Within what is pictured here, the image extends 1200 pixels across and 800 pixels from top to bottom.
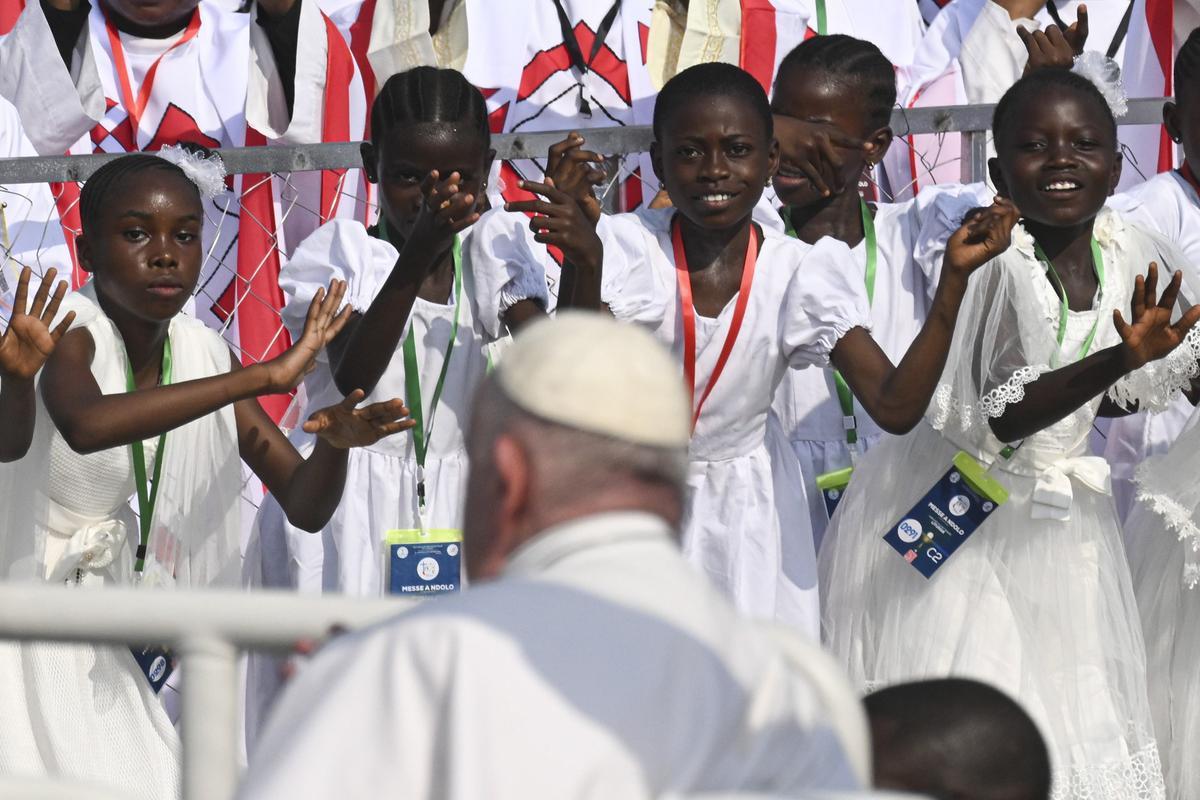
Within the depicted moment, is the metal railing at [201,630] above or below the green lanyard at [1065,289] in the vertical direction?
below

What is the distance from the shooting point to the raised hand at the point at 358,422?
13.7 ft

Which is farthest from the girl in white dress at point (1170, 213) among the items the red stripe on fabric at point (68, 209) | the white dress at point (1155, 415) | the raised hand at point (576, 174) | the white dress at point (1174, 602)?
the red stripe on fabric at point (68, 209)

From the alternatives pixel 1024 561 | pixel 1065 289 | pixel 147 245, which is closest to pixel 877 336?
pixel 1065 289

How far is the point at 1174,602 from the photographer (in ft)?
16.5

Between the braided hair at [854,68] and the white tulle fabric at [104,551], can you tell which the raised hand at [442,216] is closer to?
the white tulle fabric at [104,551]

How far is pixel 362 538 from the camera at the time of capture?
4953 mm

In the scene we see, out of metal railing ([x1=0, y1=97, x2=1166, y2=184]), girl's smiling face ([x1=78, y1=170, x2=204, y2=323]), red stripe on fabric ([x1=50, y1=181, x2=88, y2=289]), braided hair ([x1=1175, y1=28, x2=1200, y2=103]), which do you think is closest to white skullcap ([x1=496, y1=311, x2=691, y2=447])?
girl's smiling face ([x1=78, y1=170, x2=204, y2=323])

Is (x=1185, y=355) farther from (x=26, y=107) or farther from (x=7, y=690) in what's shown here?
(x=26, y=107)

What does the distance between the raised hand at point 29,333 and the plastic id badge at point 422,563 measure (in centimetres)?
104

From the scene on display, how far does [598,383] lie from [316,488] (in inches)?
104

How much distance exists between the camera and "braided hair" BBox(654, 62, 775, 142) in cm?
495

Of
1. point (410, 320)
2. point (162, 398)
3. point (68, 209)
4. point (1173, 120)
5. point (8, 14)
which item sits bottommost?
point (162, 398)

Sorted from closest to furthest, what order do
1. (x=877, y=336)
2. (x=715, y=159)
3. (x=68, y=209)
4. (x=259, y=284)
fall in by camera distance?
(x=715, y=159) < (x=877, y=336) < (x=68, y=209) < (x=259, y=284)

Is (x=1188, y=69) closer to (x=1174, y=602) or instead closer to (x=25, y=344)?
(x=1174, y=602)
